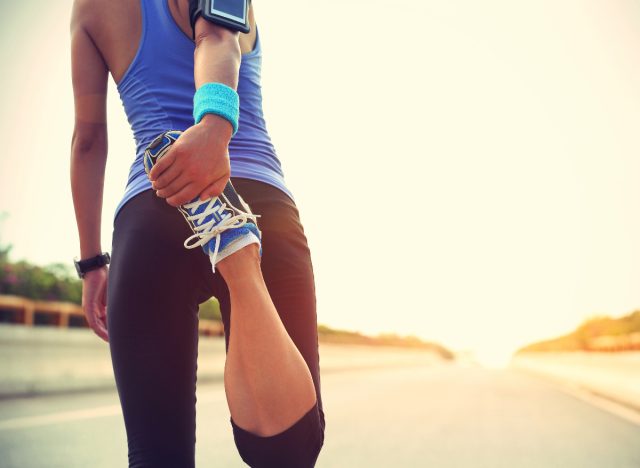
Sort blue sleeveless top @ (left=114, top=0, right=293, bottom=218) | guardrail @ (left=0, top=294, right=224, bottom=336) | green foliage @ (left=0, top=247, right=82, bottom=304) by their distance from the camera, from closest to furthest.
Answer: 1. blue sleeveless top @ (left=114, top=0, right=293, bottom=218)
2. guardrail @ (left=0, top=294, right=224, bottom=336)
3. green foliage @ (left=0, top=247, right=82, bottom=304)

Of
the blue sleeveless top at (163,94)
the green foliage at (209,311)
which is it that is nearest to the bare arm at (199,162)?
the blue sleeveless top at (163,94)

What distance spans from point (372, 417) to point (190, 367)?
5.59 meters

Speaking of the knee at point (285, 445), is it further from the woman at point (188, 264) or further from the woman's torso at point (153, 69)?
the woman's torso at point (153, 69)

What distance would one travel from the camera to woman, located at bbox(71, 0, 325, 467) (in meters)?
1.50

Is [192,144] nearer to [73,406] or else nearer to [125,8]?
[125,8]

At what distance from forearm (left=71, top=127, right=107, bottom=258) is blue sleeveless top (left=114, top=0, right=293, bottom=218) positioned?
23 cm

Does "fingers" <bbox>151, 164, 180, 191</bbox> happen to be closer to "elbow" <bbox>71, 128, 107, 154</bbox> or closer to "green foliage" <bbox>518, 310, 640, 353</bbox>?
"elbow" <bbox>71, 128, 107, 154</bbox>

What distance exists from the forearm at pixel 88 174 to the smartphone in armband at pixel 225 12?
60 cm

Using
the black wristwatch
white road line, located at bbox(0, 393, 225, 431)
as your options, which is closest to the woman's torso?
the black wristwatch

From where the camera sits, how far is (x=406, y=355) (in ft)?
156

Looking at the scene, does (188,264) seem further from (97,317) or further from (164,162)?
(97,317)

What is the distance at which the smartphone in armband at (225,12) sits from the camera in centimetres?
155

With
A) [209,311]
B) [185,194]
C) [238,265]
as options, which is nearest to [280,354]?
[238,265]

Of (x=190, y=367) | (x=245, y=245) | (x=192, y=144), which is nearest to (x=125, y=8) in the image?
(x=192, y=144)
